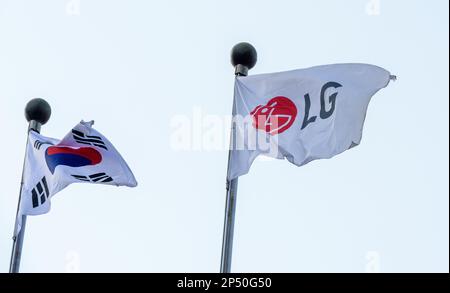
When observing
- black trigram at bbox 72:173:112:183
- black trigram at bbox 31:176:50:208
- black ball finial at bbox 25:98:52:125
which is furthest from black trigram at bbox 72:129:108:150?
black ball finial at bbox 25:98:52:125

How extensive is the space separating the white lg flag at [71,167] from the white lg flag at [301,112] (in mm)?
2531

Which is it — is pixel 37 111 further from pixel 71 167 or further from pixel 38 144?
pixel 71 167

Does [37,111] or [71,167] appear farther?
[37,111]

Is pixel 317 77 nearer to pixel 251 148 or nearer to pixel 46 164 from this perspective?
pixel 251 148

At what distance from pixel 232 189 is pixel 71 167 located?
11.6 feet

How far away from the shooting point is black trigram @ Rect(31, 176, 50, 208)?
14961 mm

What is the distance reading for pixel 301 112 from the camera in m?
13.7

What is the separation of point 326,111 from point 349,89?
66 centimetres

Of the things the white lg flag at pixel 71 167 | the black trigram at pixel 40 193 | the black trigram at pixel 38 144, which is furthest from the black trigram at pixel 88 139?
the black trigram at pixel 40 193

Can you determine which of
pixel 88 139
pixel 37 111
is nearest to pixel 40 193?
pixel 88 139

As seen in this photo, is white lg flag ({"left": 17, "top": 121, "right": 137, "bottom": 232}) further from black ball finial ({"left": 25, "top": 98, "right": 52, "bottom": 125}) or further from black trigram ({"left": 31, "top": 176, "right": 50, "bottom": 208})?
black ball finial ({"left": 25, "top": 98, "right": 52, "bottom": 125})

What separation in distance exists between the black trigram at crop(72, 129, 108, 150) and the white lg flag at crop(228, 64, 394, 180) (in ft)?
8.77

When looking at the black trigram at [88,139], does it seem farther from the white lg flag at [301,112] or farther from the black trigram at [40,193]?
the white lg flag at [301,112]
